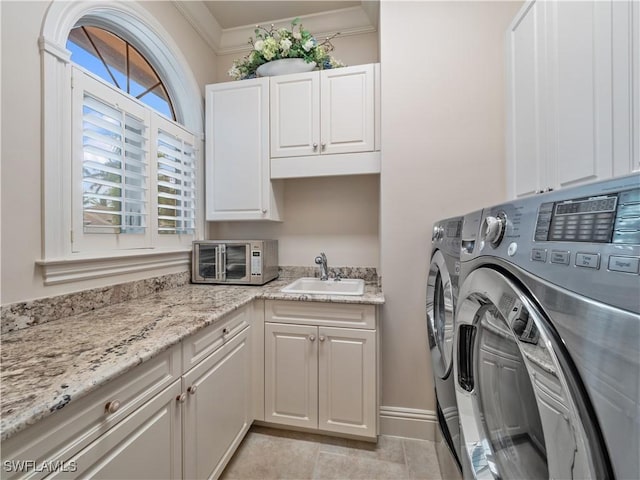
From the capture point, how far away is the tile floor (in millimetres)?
1380

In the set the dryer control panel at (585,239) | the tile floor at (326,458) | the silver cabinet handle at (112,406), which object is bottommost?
the tile floor at (326,458)

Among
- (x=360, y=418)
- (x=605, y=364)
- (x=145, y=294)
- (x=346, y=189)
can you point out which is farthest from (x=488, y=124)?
(x=145, y=294)

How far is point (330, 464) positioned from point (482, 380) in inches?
45.0

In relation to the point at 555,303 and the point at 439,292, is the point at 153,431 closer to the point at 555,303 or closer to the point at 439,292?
the point at 555,303

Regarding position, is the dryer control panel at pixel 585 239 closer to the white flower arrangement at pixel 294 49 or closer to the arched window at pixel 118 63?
the white flower arrangement at pixel 294 49

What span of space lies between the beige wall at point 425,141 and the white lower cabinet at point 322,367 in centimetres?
21

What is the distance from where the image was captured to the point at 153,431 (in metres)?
0.89

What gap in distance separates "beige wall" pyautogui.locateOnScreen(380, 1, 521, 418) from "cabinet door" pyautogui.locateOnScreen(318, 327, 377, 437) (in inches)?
8.1

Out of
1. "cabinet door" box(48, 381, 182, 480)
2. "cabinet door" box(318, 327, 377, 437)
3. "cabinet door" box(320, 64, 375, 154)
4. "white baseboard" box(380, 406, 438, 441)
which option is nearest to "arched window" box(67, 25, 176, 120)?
"cabinet door" box(320, 64, 375, 154)

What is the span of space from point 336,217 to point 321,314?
0.85 metres

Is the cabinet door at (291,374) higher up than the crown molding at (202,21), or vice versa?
the crown molding at (202,21)

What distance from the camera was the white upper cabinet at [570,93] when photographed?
0.85m

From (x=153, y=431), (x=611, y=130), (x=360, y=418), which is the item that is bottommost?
(x=360, y=418)

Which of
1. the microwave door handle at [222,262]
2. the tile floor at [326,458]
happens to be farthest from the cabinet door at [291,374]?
the microwave door handle at [222,262]
